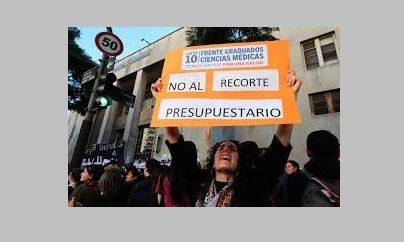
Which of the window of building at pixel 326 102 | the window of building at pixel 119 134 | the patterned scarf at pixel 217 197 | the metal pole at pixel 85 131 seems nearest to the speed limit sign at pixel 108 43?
the metal pole at pixel 85 131

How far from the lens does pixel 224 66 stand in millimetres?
3764

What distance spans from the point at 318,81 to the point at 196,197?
12.6 ft

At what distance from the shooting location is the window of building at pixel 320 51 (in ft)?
20.2

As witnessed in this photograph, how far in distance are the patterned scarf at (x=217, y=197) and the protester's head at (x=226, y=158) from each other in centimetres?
17

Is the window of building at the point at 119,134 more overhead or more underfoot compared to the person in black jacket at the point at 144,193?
more overhead

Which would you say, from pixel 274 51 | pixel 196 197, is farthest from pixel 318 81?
pixel 196 197

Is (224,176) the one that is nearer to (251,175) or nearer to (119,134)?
(251,175)

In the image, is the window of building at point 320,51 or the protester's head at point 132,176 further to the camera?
the window of building at point 320,51

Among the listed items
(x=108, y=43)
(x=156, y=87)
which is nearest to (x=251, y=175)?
(x=156, y=87)

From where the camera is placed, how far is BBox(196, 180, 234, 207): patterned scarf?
335 centimetres

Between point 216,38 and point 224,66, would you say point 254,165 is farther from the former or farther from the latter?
point 216,38

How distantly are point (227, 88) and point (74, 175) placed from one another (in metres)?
2.73

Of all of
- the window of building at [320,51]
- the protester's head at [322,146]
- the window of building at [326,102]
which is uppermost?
the window of building at [320,51]

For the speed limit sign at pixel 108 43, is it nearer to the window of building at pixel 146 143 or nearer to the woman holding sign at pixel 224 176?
the woman holding sign at pixel 224 176
